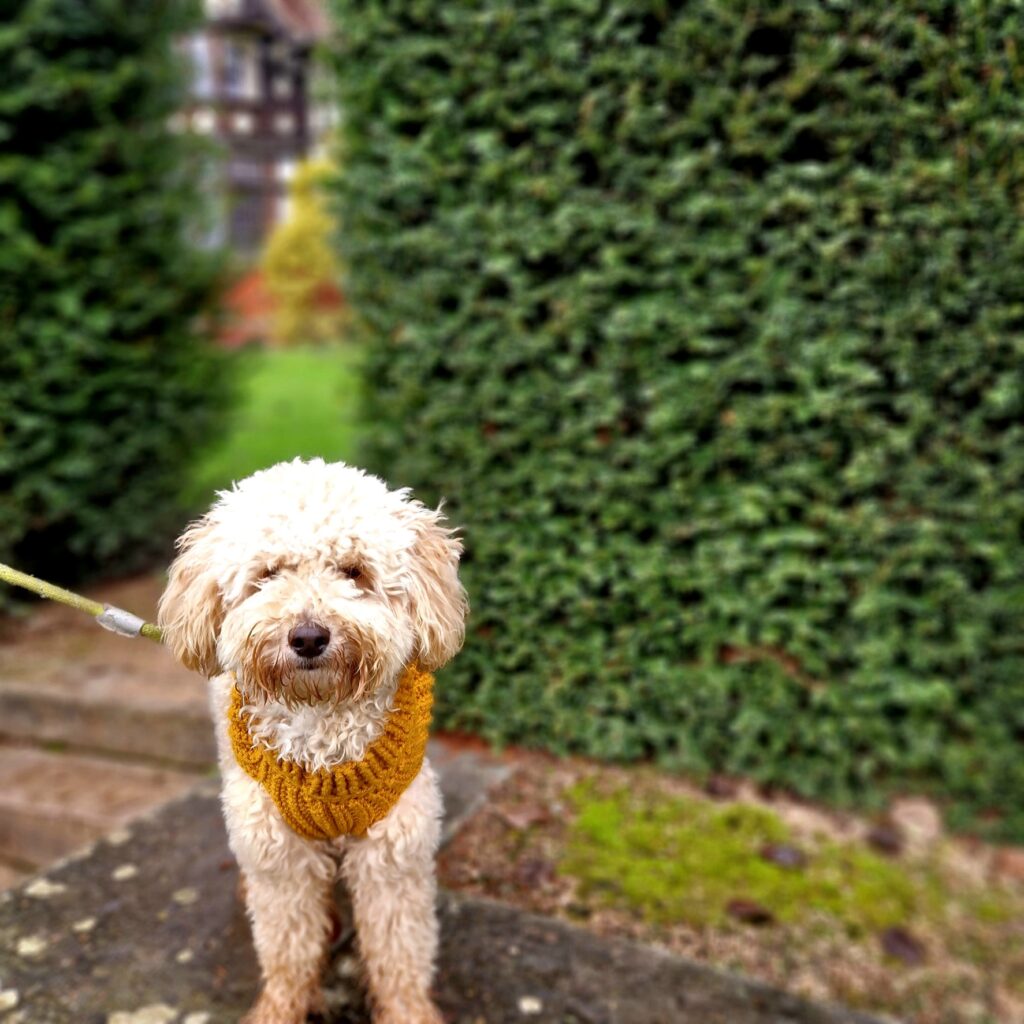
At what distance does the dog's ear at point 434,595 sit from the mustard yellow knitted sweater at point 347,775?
0.42 feet

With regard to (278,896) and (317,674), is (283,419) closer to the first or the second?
(278,896)

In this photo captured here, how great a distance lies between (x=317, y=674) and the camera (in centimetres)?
192

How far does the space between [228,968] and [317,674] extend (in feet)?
3.95

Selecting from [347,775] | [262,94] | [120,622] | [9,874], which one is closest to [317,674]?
[347,775]

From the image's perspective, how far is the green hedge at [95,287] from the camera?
14.8ft

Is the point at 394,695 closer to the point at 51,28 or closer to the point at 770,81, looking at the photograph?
the point at 770,81

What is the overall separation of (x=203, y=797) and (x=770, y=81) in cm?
346

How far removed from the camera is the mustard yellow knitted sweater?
207 centimetres

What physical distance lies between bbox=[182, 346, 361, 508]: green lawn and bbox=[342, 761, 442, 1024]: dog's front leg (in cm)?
226

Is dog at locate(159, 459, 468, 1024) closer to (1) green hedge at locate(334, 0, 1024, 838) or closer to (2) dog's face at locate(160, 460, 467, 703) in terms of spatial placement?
(2) dog's face at locate(160, 460, 467, 703)

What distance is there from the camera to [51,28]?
4559 millimetres

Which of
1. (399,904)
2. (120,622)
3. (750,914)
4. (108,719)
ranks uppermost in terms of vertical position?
(120,622)

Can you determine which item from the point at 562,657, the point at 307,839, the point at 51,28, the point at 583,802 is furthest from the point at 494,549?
the point at 51,28

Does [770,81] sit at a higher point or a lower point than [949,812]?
higher
